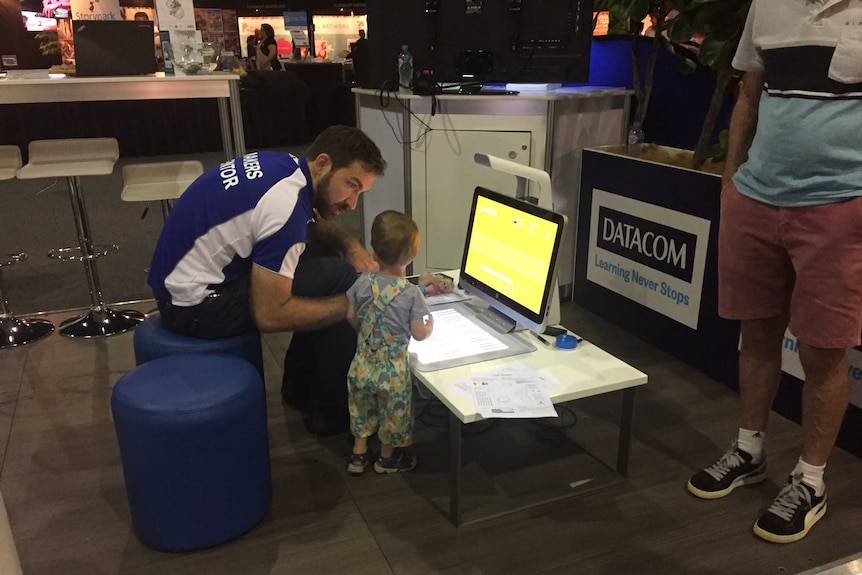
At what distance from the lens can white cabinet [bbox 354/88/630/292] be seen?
3.77 meters

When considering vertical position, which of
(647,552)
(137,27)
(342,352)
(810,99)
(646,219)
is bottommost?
(647,552)

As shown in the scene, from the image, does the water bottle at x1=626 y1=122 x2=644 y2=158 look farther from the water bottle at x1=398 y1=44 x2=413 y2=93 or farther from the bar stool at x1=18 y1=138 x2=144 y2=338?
the bar stool at x1=18 y1=138 x2=144 y2=338

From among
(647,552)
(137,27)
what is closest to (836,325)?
(647,552)

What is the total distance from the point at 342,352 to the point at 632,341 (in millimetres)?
A: 1698

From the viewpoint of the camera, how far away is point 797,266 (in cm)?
194

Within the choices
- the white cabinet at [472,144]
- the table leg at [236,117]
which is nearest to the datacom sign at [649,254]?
the white cabinet at [472,144]

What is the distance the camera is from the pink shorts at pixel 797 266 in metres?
1.85

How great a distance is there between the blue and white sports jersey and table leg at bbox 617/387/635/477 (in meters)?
1.17

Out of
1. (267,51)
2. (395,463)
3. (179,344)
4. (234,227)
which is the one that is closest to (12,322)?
(179,344)

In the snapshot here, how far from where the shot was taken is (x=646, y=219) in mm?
3326

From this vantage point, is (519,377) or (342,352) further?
(342,352)

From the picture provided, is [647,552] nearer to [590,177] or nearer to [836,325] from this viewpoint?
[836,325]

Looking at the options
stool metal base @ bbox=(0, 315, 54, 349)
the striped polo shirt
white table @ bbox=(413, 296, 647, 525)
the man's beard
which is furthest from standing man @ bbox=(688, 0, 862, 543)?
stool metal base @ bbox=(0, 315, 54, 349)

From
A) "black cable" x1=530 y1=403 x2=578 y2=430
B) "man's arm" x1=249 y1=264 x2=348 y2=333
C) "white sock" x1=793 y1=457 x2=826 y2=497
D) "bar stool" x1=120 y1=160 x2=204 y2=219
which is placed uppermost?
"bar stool" x1=120 y1=160 x2=204 y2=219
